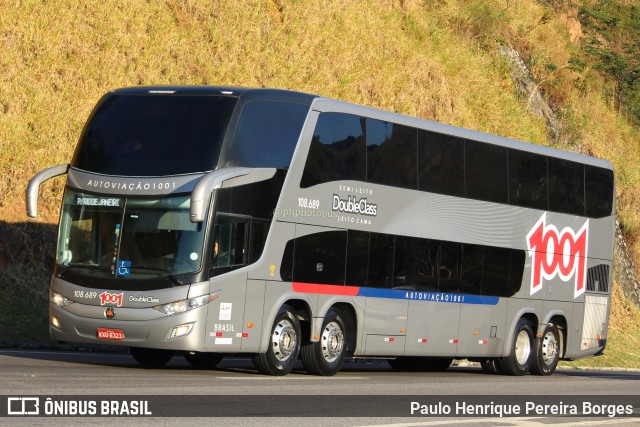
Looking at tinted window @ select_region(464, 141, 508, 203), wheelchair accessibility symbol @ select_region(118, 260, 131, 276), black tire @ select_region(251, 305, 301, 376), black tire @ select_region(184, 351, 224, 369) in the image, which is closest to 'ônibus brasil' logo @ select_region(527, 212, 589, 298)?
tinted window @ select_region(464, 141, 508, 203)

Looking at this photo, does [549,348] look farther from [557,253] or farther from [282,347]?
[282,347]

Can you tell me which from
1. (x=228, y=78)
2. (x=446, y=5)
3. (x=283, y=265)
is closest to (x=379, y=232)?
(x=283, y=265)

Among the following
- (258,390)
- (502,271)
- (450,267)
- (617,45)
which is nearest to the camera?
(258,390)

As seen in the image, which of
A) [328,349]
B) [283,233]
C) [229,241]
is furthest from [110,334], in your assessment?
[328,349]

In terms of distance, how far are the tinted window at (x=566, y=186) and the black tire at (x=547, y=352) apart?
2.45m

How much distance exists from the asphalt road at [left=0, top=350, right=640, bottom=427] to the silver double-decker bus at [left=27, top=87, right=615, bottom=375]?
2.32 ft

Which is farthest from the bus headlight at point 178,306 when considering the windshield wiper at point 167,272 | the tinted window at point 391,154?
the tinted window at point 391,154

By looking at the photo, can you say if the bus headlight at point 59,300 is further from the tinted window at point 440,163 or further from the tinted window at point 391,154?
the tinted window at point 440,163

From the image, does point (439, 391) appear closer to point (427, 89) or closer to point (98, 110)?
point (98, 110)

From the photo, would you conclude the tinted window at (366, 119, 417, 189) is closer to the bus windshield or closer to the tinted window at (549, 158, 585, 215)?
the bus windshield

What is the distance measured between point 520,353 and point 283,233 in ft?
27.7

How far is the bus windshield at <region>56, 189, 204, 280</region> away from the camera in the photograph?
1819 cm

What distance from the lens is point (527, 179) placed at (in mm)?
26000

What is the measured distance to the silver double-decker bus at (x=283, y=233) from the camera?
18.2 meters
